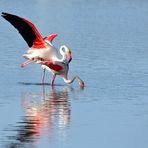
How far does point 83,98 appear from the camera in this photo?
19375 mm

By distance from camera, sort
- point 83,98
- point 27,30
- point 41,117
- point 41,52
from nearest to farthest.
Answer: point 41,117 < point 83,98 < point 27,30 < point 41,52

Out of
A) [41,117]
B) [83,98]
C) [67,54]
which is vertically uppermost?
[67,54]

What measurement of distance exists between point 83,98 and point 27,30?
11.4 ft

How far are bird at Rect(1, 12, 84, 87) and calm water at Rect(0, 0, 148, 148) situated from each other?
28cm

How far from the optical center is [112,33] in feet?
116

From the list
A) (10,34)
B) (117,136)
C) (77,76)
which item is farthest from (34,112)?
(10,34)

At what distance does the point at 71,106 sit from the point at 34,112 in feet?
3.42

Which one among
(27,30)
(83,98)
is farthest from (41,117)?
(27,30)

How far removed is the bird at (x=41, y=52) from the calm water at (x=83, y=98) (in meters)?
0.28

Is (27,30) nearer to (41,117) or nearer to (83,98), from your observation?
(83,98)

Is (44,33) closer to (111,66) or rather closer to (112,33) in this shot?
(112,33)

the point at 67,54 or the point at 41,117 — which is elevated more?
the point at 67,54

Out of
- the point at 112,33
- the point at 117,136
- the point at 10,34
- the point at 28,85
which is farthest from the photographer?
the point at 112,33

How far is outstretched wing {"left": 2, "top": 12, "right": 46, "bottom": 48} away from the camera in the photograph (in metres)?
22.1
